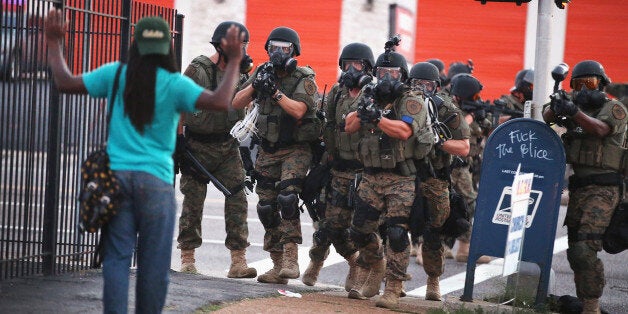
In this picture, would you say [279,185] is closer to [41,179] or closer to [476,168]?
[41,179]

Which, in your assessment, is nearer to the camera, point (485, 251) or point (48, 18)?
point (48, 18)

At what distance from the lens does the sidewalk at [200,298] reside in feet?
24.1

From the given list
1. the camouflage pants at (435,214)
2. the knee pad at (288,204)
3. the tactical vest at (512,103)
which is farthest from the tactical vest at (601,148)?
the tactical vest at (512,103)

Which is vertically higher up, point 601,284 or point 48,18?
point 48,18

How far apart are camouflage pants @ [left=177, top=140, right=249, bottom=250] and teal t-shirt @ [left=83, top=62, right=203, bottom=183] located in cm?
401

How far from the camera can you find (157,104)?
588 cm

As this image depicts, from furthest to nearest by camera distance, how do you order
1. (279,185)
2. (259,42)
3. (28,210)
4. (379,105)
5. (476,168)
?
(259,42) < (476,168) < (279,185) < (379,105) < (28,210)

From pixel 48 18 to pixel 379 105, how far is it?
134 inches

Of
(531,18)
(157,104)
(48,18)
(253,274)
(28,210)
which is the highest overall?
(531,18)

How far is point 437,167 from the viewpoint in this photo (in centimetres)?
989

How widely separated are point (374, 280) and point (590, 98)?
2265mm

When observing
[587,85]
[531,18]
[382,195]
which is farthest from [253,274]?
[531,18]

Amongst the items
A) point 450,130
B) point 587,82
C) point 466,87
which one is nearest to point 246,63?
point 450,130

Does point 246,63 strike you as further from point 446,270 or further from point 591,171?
point 446,270
